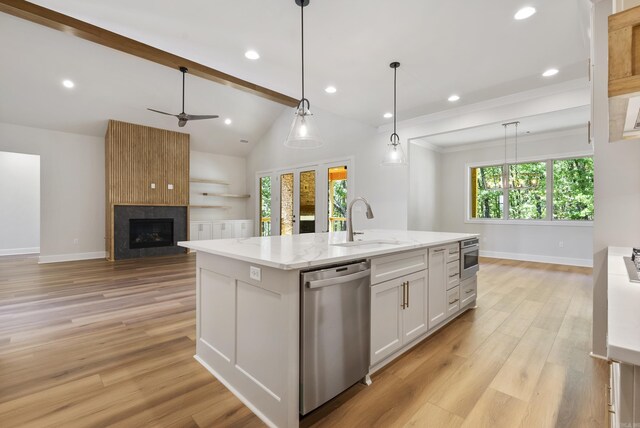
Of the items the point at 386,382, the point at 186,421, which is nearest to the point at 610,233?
the point at 386,382

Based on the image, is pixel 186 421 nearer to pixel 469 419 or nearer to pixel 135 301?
pixel 469 419

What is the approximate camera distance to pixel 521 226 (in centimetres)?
656

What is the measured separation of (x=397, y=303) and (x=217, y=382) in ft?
4.51

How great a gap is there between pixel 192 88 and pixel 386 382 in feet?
21.6

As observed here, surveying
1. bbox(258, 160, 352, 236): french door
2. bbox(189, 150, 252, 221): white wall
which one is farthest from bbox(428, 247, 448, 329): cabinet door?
bbox(189, 150, 252, 221): white wall

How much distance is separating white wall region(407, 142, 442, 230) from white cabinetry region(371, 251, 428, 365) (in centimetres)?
340

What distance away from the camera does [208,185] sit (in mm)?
8852

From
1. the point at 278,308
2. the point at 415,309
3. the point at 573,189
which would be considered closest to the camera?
the point at 278,308

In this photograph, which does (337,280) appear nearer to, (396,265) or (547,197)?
(396,265)

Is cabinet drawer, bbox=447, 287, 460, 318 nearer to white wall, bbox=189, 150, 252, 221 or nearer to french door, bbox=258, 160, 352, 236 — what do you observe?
french door, bbox=258, 160, 352, 236

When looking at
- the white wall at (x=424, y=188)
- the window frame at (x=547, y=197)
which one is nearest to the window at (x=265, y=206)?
the white wall at (x=424, y=188)

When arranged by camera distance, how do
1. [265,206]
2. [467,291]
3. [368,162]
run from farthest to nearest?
[265,206] → [368,162] → [467,291]

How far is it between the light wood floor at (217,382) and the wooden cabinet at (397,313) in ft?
0.59

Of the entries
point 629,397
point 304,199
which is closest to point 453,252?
point 629,397
